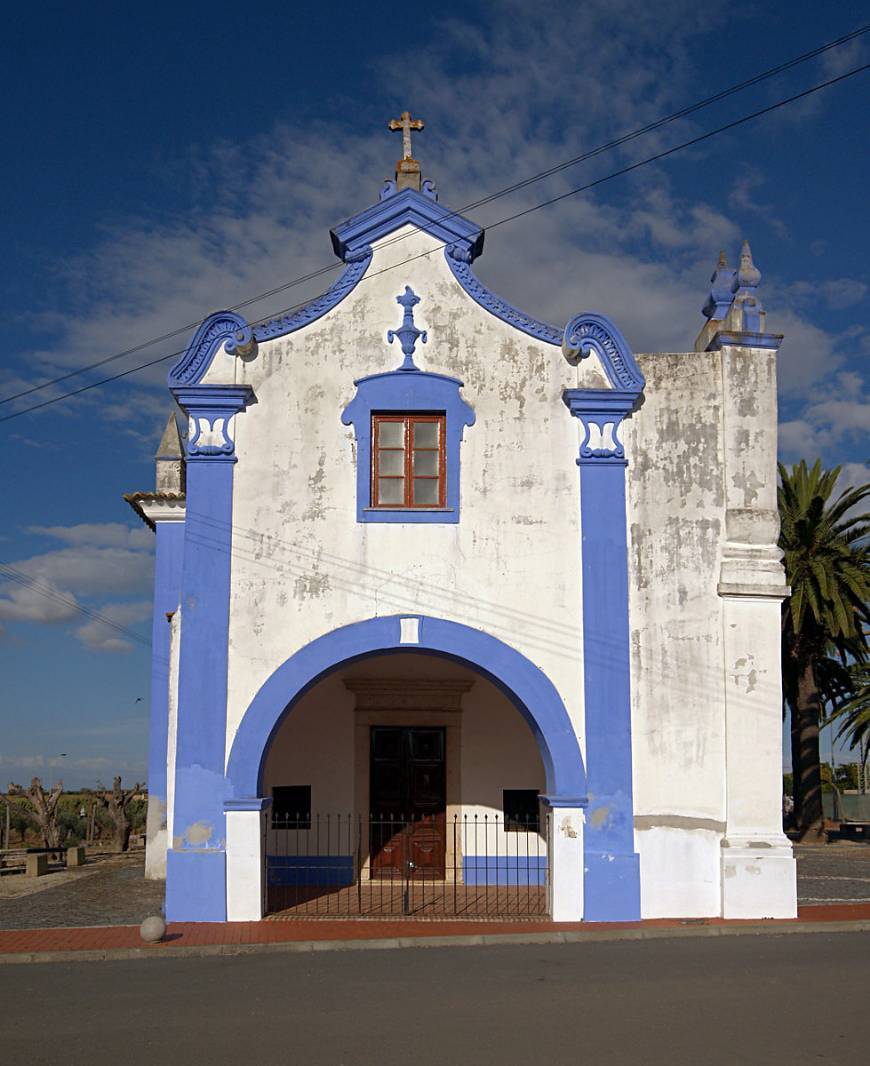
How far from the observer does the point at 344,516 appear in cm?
1333

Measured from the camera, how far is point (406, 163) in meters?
14.8

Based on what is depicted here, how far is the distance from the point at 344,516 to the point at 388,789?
467 cm

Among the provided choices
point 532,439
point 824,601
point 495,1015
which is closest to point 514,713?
point 532,439

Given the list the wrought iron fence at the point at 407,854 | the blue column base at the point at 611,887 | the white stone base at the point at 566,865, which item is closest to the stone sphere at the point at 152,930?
the wrought iron fence at the point at 407,854

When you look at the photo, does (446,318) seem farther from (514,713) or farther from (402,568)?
(514,713)

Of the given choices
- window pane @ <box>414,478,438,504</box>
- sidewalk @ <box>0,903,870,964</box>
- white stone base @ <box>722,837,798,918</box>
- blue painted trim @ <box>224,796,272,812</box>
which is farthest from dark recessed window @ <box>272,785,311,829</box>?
white stone base @ <box>722,837,798,918</box>

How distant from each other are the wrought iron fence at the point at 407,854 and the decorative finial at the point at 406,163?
8432 mm

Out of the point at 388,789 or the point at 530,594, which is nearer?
the point at 530,594

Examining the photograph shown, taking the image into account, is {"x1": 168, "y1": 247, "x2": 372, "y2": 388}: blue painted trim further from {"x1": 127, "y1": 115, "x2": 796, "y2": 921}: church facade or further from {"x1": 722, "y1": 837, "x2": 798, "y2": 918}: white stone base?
{"x1": 722, "y1": 837, "x2": 798, "y2": 918}: white stone base

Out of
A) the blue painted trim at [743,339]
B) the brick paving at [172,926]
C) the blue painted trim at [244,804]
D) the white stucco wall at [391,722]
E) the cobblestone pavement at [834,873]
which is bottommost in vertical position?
the cobblestone pavement at [834,873]

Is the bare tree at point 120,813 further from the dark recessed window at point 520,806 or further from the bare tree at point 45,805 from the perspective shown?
the dark recessed window at point 520,806

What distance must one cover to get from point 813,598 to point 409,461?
12.3 meters

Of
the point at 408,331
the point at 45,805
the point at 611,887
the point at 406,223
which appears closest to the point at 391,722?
the point at 611,887

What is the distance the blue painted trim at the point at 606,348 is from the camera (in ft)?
44.2
